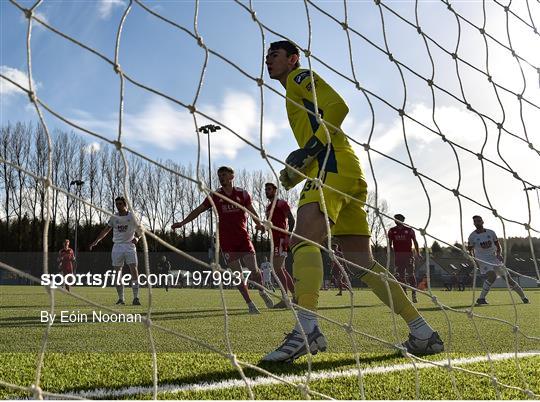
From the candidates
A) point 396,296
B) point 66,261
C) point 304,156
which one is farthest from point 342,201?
point 66,261

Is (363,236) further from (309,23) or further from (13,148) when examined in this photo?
(13,148)

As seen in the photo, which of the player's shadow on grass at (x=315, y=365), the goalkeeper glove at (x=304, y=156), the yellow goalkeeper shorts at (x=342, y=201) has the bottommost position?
the player's shadow on grass at (x=315, y=365)

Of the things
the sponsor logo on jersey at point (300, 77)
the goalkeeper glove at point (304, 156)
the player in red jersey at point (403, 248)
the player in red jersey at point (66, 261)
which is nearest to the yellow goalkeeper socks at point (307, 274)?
the goalkeeper glove at point (304, 156)

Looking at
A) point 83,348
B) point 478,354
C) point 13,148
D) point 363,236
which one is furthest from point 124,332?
point 13,148

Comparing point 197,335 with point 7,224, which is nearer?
point 197,335

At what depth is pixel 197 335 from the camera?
4227 mm

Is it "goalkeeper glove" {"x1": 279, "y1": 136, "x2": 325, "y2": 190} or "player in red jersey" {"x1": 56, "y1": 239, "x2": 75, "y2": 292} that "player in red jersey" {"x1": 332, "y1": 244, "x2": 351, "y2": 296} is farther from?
"player in red jersey" {"x1": 56, "y1": 239, "x2": 75, "y2": 292}

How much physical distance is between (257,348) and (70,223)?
113 ft

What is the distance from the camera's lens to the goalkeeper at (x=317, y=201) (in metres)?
2.82

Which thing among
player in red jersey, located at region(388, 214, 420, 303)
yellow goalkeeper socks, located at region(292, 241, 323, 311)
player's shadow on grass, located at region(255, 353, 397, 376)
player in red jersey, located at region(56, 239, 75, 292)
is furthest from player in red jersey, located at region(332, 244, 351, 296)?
player in red jersey, located at region(56, 239, 75, 292)

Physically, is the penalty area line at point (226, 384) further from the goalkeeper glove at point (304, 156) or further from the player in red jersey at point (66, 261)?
the player in red jersey at point (66, 261)

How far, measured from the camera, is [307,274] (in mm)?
2834

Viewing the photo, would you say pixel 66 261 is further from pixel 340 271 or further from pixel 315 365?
pixel 315 365

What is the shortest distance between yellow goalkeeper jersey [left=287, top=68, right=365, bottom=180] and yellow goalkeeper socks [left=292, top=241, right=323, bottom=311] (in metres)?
0.39
